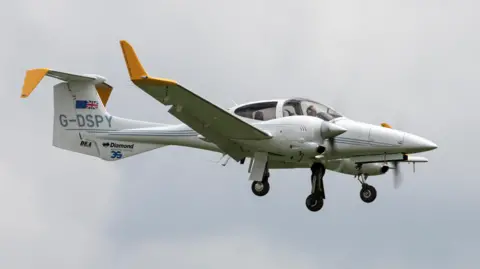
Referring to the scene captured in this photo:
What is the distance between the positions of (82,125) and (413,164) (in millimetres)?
11365

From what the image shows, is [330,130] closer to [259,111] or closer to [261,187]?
[259,111]

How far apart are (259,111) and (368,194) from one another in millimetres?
5958

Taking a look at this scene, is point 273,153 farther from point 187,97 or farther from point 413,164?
point 413,164

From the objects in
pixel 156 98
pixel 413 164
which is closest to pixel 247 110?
pixel 156 98

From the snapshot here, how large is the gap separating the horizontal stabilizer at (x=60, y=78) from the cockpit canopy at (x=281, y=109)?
6.33 meters

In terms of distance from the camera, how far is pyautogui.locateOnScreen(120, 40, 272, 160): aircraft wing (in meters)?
37.5

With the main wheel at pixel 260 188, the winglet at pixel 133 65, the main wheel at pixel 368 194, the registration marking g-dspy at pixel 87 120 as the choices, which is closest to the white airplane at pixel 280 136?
the main wheel at pixel 260 188

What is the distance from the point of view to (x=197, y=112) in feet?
134

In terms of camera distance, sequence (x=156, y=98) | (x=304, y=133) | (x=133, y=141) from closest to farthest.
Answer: (x=156, y=98)
(x=304, y=133)
(x=133, y=141)

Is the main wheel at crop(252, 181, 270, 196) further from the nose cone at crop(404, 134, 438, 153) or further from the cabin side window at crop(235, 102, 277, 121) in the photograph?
the nose cone at crop(404, 134, 438, 153)

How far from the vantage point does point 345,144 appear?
42.0m

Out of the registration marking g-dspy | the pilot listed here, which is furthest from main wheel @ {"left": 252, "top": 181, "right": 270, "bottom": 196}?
the registration marking g-dspy

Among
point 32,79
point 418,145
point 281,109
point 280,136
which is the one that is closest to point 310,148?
point 280,136

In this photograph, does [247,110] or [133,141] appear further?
[133,141]
